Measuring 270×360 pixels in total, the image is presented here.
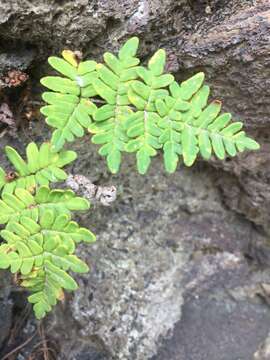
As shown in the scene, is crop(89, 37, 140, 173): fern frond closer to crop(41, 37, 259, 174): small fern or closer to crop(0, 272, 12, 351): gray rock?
crop(41, 37, 259, 174): small fern

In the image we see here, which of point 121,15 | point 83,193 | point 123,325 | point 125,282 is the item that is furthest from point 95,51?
point 123,325

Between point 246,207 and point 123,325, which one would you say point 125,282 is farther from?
point 246,207

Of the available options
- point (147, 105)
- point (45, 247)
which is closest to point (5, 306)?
point (45, 247)

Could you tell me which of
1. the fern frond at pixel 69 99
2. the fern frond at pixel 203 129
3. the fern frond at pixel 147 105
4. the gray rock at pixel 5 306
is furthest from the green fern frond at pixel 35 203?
the gray rock at pixel 5 306

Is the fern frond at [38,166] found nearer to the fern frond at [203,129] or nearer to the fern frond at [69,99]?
the fern frond at [69,99]

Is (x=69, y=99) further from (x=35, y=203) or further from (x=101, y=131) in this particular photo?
(x=35, y=203)
